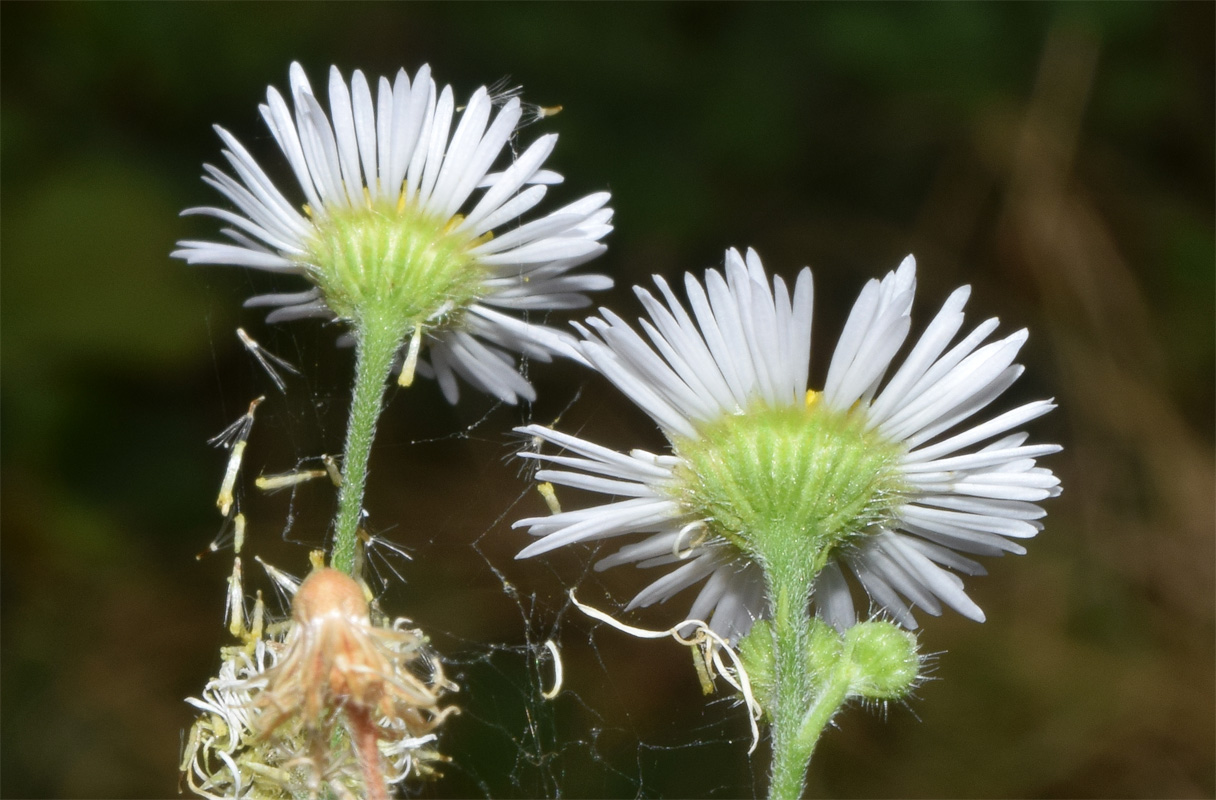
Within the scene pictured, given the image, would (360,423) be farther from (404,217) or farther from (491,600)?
(491,600)

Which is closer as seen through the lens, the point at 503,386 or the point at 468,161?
the point at 468,161

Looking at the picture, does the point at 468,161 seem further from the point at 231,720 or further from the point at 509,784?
the point at 509,784

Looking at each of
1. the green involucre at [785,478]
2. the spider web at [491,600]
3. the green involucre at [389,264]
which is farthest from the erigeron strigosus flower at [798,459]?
the spider web at [491,600]

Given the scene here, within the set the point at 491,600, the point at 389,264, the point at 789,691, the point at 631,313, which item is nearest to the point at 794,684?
the point at 789,691

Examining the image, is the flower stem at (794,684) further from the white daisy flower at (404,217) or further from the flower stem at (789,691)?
the white daisy flower at (404,217)

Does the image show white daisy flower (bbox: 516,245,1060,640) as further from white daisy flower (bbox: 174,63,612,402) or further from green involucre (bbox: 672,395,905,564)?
white daisy flower (bbox: 174,63,612,402)

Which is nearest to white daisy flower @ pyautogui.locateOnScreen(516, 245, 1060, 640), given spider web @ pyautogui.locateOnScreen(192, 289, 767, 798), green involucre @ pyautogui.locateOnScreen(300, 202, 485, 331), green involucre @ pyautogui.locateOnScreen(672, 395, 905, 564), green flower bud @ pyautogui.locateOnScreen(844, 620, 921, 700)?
green involucre @ pyautogui.locateOnScreen(672, 395, 905, 564)

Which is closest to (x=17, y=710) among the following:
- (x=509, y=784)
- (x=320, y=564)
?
(x=509, y=784)
